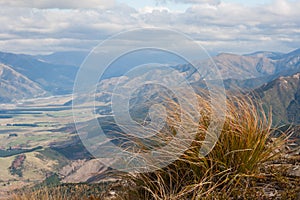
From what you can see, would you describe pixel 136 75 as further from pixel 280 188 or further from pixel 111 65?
pixel 280 188

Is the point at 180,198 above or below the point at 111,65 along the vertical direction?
below

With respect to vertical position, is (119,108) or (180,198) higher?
(119,108)

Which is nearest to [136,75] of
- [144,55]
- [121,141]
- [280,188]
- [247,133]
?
[144,55]

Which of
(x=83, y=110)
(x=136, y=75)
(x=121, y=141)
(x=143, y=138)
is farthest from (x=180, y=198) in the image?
(x=83, y=110)

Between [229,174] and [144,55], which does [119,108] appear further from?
[229,174]

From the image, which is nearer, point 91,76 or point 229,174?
point 229,174

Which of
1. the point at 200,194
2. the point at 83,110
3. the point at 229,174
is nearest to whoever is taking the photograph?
the point at 200,194

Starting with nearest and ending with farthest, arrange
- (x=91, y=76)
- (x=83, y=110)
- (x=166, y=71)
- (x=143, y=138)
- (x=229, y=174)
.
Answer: (x=229, y=174)
(x=143, y=138)
(x=91, y=76)
(x=166, y=71)
(x=83, y=110)

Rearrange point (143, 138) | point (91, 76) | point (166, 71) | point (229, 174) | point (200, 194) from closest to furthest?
point (200, 194), point (229, 174), point (143, 138), point (91, 76), point (166, 71)

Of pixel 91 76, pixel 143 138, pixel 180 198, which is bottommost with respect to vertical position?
pixel 180 198
